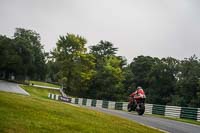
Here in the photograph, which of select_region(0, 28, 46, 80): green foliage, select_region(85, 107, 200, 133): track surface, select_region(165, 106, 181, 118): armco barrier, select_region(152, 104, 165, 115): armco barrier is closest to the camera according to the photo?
select_region(85, 107, 200, 133): track surface

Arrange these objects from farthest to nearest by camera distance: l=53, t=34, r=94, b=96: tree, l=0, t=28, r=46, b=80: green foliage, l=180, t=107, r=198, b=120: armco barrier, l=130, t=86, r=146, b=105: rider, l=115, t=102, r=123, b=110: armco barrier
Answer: l=0, t=28, r=46, b=80: green foliage < l=53, t=34, r=94, b=96: tree < l=115, t=102, r=123, b=110: armco barrier < l=180, t=107, r=198, b=120: armco barrier < l=130, t=86, r=146, b=105: rider

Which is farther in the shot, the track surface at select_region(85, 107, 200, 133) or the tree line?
the tree line

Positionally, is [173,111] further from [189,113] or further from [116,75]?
[116,75]

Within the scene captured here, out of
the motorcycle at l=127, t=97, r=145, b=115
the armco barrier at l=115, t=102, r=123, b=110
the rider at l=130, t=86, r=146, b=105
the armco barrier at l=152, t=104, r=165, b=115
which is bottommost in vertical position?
the armco barrier at l=115, t=102, r=123, b=110

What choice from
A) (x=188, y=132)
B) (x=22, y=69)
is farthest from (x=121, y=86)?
(x=188, y=132)

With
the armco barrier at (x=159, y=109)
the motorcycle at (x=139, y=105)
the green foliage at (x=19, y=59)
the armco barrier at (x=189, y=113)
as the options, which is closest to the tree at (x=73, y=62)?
the green foliage at (x=19, y=59)

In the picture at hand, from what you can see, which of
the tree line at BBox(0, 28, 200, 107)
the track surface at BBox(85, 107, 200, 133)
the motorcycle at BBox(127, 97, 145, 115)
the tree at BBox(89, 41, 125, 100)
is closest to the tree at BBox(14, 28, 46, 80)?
the tree line at BBox(0, 28, 200, 107)

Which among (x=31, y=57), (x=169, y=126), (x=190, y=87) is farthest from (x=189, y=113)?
(x=31, y=57)

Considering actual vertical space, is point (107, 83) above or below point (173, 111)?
above

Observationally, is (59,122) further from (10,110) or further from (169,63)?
(169,63)

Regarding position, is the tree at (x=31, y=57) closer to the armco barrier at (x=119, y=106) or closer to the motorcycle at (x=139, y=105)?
the armco barrier at (x=119, y=106)

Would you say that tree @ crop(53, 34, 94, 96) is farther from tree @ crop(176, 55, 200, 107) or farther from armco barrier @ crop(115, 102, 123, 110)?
armco barrier @ crop(115, 102, 123, 110)

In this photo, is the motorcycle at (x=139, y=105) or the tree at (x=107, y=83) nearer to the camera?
the motorcycle at (x=139, y=105)

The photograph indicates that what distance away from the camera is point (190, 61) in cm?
8094
